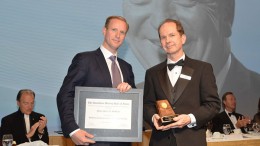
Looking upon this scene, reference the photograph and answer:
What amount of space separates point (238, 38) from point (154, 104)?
16.9 feet

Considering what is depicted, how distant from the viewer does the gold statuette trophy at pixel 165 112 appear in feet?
8.90

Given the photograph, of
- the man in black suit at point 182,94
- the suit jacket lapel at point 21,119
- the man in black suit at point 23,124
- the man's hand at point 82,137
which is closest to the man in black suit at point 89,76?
the man's hand at point 82,137

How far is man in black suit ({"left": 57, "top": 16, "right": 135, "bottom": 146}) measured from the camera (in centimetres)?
283

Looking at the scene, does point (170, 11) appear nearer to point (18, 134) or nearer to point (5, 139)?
point (18, 134)

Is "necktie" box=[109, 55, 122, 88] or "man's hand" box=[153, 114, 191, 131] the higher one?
"necktie" box=[109, 55, 122, 88]

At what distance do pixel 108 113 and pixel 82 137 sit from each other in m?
0.32

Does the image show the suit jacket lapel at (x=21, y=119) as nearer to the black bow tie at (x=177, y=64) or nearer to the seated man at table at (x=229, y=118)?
the seated man at table at (x=229, y=118)

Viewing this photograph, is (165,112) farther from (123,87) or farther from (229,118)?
(229,118)

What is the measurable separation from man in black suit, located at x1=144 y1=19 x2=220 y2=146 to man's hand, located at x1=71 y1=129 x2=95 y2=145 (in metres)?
0.48

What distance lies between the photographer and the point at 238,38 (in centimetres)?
773

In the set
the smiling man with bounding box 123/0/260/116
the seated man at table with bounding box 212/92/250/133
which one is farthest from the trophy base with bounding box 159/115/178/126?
the seated man at table with bounding box 212/92/250/133

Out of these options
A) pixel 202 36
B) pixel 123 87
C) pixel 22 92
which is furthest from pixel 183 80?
pixel 202 36

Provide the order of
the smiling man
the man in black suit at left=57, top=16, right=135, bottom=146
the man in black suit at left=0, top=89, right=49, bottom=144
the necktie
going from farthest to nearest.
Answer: the smiling man, the man in black suit at left=0, top=89, right=49, bottom=144, the necktie, the man in black suit at left=57, top=16, right=135, bottom=146

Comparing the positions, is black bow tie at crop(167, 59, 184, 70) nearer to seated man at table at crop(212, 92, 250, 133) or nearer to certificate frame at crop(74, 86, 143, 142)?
certificate frame at crop(74, 86, 143, 142)
